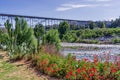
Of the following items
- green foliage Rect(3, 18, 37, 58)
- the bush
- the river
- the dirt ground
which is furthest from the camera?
green foliage Rect(3, 18, 37, 58)

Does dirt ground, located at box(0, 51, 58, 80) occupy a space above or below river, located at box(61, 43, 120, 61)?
above

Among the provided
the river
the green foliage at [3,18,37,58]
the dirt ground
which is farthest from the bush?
the green foliage at [3,18,37,58]

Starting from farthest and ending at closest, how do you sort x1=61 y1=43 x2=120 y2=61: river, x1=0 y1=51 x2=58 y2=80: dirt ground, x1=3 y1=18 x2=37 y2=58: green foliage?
x1=3 y1=18 x2=37 y2=58: green foliage, x1=61 y1=43 x2=120 y2=61: river, x1=0 y1=51 x2=58 y2=80: dirt ground

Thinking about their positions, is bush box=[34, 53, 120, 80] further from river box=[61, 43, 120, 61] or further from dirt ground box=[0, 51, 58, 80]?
river box=[61, 43, 120, 61]

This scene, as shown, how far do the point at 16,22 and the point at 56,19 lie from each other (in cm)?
5456

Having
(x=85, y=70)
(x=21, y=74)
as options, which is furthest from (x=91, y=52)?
(x=85, y=70)

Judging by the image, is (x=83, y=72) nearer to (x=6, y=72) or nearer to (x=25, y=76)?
(x=25, y=76)

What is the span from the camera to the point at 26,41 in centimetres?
1438

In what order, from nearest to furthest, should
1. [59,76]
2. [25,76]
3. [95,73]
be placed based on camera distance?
[95,73] → [59,76] → [25,76]

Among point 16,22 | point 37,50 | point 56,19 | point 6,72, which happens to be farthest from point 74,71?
point 56,19

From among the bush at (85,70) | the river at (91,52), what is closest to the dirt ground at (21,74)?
the bush at (85,70)

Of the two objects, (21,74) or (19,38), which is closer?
(21,74)

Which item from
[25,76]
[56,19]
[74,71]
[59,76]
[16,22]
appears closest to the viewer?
[74,71]

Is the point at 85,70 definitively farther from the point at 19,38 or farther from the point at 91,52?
the point at 91,52
